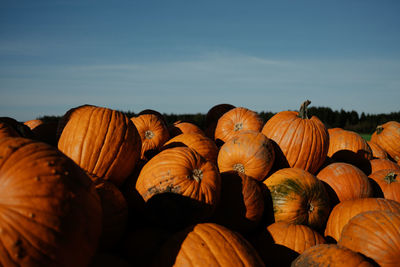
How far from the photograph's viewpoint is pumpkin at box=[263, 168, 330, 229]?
3.36 meters

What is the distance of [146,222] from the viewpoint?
3082 millimetres

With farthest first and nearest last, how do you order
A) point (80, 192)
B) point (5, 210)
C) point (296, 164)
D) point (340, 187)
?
point (296, 164), point (340, 187), point (80, 192), point (5, 210)

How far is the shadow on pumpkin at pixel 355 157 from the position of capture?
17.1 ft

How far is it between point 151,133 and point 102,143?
72.4 inches

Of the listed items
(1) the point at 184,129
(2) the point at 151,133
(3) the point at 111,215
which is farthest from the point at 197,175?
(1) the point at 184,129

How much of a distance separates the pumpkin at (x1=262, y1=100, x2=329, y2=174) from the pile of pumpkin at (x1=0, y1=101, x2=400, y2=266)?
0.02 m

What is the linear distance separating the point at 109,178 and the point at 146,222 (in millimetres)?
631

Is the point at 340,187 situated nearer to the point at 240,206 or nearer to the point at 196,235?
the point at 240,206

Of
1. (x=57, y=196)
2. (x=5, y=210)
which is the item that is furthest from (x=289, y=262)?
(x=5, y=210)

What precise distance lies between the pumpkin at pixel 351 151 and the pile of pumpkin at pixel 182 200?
9.0 inches

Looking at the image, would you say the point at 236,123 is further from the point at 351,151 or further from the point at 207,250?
the point at 207,250

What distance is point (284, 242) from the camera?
9.59 feet

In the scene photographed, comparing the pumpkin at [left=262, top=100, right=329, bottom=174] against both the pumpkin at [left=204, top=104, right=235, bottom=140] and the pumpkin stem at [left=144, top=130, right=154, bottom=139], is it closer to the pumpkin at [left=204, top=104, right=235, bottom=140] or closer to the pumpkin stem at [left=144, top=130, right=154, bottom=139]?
the pumpkin stem at [left=144, top=130, right=154, bottom=139]

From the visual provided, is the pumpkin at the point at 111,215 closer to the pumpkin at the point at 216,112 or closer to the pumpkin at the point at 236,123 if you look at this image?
the pumpkin at the point at 236,123
